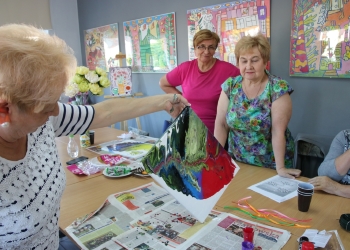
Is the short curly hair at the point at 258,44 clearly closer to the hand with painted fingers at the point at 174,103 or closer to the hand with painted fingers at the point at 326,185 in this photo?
the hand with painted fingers at the point at 174,103

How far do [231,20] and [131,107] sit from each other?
1.95 meters

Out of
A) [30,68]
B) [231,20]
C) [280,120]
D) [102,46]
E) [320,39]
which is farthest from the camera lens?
[102,46]

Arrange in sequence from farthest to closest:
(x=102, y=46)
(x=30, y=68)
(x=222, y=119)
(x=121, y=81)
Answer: (x=102, y=46), (x=121, y=81), (x=222, y=119), (x=30, y=68)

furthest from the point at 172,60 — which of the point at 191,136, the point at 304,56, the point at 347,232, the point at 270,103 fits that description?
the point at 347,232

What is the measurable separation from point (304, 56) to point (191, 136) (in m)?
1.78

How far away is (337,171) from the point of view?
148cm

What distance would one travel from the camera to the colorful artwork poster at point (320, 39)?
2168mm

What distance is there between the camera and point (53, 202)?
1000mm

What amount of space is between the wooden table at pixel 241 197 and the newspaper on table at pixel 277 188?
3cm

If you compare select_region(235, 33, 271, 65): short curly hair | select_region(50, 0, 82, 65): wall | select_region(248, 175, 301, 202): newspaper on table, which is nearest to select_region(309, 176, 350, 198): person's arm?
select_region(248, 175, 301, 202): newspaper on table

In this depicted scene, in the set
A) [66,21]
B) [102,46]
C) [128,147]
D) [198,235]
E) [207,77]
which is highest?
[66,21]

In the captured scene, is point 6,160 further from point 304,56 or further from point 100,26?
point 100,26

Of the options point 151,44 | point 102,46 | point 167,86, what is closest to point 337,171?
point 167,86

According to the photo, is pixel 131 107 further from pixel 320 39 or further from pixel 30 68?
pixel 320 39
